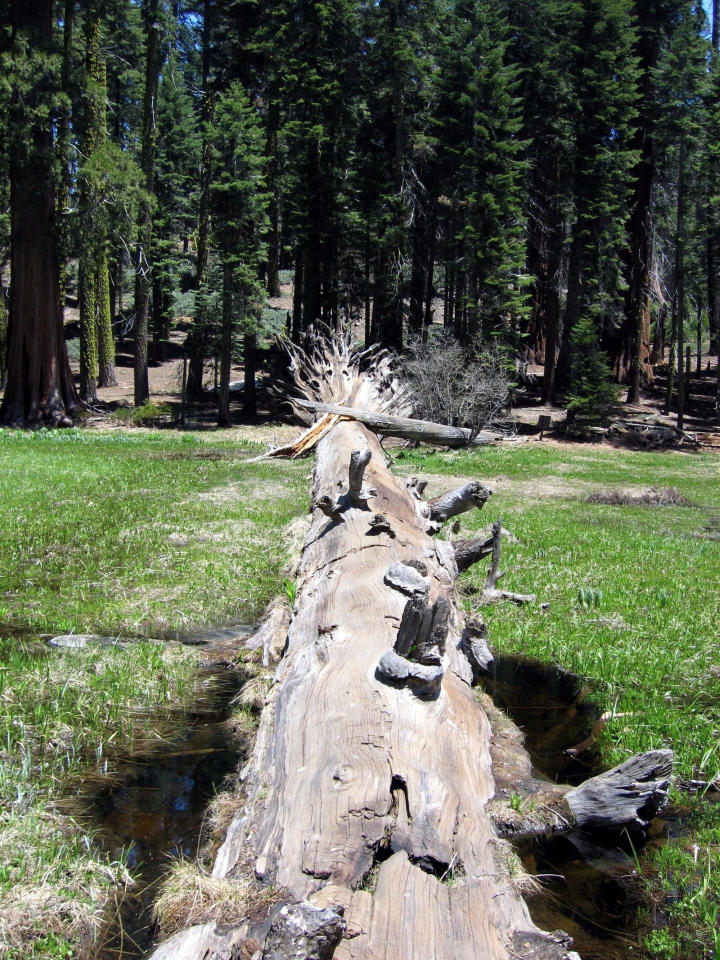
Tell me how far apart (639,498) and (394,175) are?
20552 mm

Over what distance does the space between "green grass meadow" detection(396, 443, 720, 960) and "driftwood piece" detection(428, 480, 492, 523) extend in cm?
81

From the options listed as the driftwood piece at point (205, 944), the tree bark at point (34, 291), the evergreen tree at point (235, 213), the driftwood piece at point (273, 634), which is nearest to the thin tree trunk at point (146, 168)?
the evergreen tree at point (235, 213)

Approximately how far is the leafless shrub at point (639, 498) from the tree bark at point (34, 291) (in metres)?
16.7

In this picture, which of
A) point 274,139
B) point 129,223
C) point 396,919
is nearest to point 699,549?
point 396,919

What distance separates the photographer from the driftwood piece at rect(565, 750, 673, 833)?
374cm

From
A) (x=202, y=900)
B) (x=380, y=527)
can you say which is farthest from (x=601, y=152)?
(x=202, y=900)

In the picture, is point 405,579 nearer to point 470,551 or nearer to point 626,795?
point 626,795

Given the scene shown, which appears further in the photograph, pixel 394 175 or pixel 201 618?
pixel 394 175

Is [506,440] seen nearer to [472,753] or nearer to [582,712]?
[582,712]

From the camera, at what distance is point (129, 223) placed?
23.4 meters

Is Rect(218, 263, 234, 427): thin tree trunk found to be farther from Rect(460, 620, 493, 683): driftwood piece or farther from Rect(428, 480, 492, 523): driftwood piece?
Rect(460, 620, 493, 683): driftwood piece

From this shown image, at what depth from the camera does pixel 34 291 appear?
23953 mm

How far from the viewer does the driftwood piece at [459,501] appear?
8320 millimetres

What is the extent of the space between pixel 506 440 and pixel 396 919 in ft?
80.4
